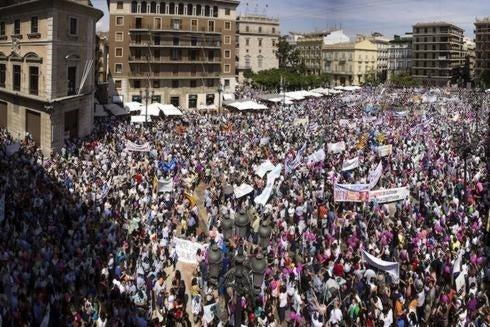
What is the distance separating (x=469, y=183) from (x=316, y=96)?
44.6 m

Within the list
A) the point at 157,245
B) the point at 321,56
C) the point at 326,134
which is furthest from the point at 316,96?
the point at 321,56

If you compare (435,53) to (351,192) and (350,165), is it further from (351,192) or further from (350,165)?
(351,192)

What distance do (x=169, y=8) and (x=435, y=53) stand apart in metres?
84.0

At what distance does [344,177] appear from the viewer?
2709 centimetres

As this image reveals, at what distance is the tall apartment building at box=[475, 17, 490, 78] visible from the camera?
121312 mm

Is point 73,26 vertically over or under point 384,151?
over

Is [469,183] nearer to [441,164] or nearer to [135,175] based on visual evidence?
[441,164]

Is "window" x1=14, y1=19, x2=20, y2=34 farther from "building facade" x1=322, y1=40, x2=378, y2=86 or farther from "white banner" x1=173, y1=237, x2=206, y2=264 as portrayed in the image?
"building facade" x1=322, y1=40, x2=378, y2=86

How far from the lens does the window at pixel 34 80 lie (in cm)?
3403

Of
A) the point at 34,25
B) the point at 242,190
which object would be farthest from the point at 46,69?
the point at 242,190

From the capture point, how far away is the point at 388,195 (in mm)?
21266

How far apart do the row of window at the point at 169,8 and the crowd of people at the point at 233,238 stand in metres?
33.5

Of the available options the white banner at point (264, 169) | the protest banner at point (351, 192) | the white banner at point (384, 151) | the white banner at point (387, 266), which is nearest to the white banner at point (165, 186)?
the white banner at point (264, 169)

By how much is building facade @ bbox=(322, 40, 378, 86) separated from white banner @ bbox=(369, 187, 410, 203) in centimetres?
11721
